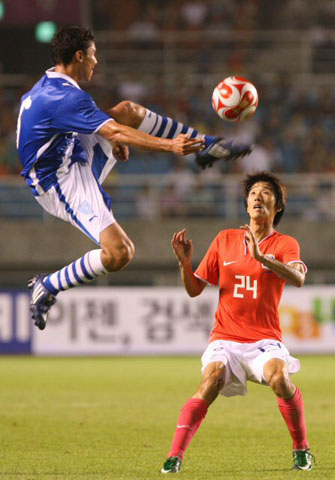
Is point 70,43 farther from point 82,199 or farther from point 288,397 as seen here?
point 288,397

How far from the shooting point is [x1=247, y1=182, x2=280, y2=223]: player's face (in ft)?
21.8

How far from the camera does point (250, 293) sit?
262 inches

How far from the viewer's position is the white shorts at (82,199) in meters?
7.00

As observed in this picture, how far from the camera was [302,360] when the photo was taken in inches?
714

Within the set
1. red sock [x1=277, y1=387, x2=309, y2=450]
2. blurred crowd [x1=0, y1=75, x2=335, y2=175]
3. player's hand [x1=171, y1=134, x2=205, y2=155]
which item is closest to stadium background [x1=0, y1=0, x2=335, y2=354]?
blurred crowd [x1=0, y1=75, x2=335, y2=175]

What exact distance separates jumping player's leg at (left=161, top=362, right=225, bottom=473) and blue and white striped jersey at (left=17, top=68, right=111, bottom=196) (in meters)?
1.82

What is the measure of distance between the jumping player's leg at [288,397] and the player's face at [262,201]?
38.9 inches

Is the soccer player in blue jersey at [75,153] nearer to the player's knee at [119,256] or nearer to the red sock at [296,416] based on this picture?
the player's knee at [119,256]

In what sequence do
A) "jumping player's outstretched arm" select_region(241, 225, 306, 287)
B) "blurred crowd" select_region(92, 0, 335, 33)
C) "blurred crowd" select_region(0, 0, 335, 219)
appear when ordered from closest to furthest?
"jumping player's outstretched arm" select_region(241, 225, 306, 287)
"blurred crowd" select_region(0, 0, 335, 219)
"blurred crowd" select_region(92, 0, 335, 33)

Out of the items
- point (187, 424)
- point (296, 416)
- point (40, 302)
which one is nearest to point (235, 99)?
point (40, 302)

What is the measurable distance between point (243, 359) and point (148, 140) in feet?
5.14

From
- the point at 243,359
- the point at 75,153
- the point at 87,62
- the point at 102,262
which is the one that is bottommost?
the point at 243,359

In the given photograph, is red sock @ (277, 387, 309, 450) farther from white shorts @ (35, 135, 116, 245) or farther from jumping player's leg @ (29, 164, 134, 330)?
white shorts @ (35, 135, 116, 245)

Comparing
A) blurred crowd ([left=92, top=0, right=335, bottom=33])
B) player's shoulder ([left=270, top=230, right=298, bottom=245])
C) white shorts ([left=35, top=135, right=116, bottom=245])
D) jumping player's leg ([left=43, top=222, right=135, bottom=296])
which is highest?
blurred crowd ([left=92, top=0, right=335, bottom=33])
